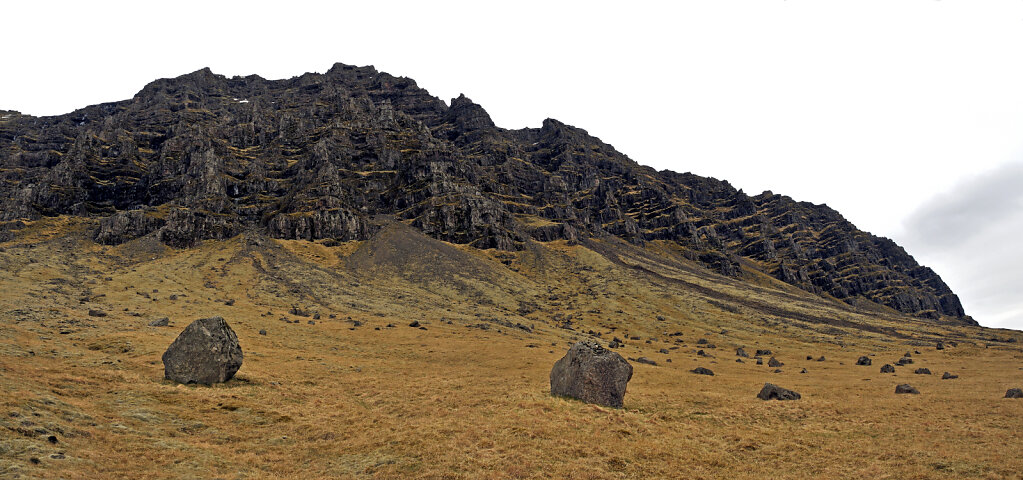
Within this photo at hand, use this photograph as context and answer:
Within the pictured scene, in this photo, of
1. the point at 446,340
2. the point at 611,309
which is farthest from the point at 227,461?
the point at 611,309

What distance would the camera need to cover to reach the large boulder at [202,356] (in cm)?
3256

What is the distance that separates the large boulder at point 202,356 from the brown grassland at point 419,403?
164 centimetres

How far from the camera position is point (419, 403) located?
32312 millimetres

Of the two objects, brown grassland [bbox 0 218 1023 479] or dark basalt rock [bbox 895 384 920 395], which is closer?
brown grassland [bbox 0 218 1023 479]

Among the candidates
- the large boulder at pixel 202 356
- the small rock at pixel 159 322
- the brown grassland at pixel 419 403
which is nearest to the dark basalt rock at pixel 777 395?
the brown grassland at pixel 419 403

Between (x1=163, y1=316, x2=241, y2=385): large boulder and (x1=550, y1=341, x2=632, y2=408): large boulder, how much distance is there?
26762 mm

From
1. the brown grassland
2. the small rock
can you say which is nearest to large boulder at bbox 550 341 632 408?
the brown grassland

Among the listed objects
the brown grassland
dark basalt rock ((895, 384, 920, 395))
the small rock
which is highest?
dark basalt rock ((895, 384, 920, 395))

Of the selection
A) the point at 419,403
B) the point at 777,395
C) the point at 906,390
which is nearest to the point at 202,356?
the point at 419,403

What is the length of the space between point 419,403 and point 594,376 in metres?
13.6

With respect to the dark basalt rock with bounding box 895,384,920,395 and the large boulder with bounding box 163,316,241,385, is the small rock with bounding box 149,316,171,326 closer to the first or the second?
the large boulder with bounding box 163,316,241,385

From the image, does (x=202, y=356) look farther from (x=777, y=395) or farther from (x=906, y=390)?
(x=906, y=390)

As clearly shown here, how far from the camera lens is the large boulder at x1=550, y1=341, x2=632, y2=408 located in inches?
1208

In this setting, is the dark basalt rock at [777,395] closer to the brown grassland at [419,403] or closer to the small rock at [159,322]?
the brown grassland at [419,403]
